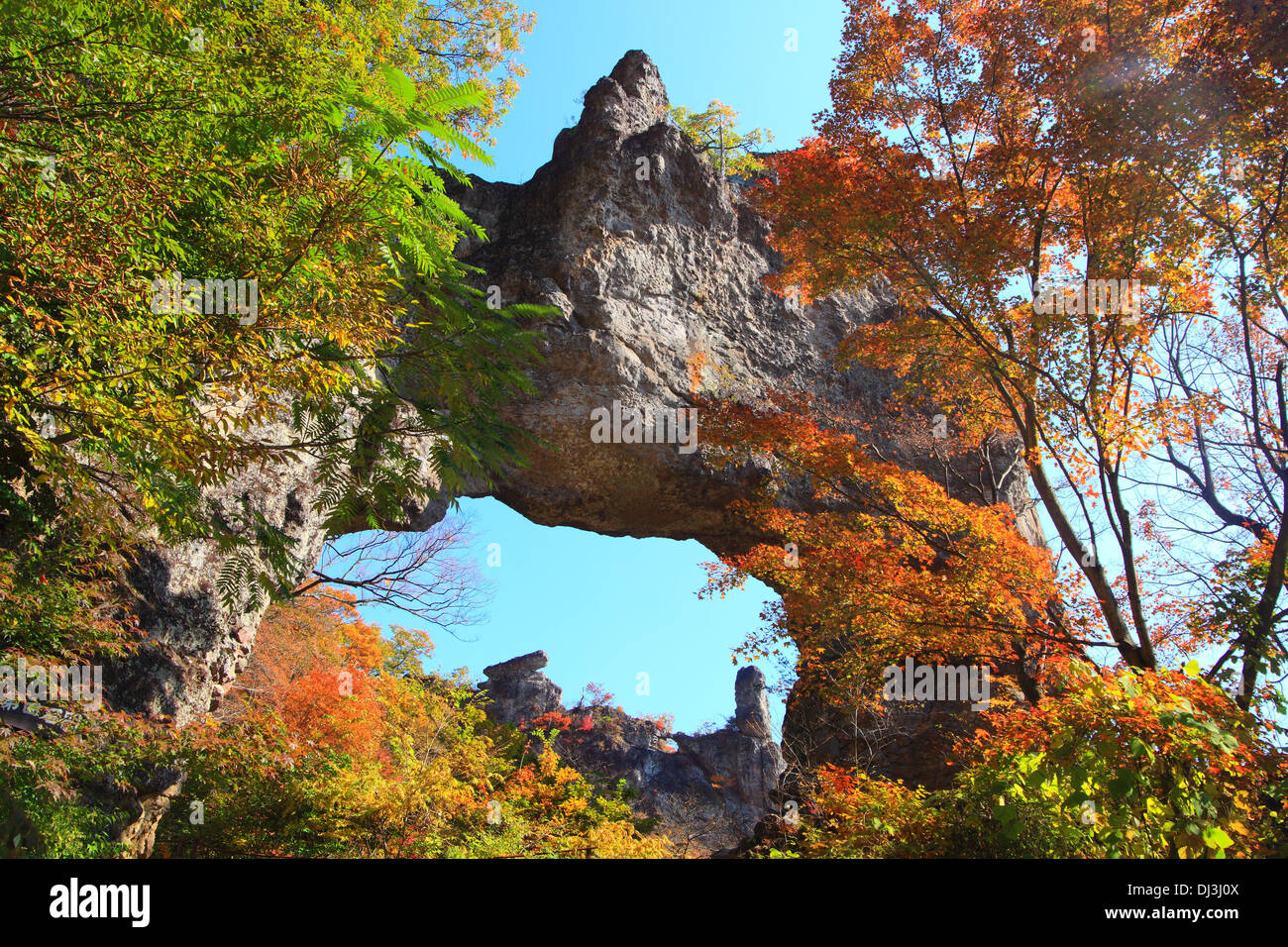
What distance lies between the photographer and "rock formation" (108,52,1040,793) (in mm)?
14688

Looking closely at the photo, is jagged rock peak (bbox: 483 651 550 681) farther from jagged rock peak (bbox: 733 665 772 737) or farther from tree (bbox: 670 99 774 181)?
tree (bbox: 670 99 774 181)

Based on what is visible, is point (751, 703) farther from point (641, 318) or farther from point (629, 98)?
point (629, 98)

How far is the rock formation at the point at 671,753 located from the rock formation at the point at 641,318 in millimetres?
12555

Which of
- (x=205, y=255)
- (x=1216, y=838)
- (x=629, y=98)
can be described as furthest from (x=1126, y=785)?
(x=629, y=98)

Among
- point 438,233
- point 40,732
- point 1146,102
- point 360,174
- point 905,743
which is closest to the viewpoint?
point 360,174

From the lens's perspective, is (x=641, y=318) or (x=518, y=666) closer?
(x=641, y=318)

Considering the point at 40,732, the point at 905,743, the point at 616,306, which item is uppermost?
the point at 616,306

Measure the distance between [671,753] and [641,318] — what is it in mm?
18451

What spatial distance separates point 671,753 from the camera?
27.3m
